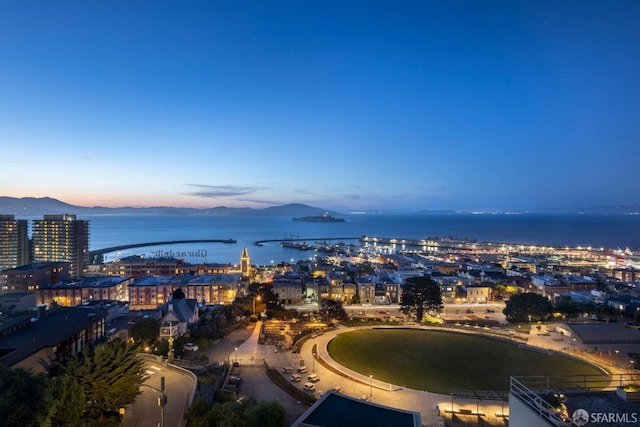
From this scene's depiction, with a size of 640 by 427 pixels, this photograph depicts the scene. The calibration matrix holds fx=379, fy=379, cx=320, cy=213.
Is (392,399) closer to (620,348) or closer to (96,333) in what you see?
(96,333)

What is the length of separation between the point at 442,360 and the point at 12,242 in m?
48.1

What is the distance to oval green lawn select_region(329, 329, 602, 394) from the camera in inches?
555

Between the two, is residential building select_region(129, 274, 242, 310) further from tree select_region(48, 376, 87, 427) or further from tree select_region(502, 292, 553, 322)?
tree select_region(48, 376, 87, 427)

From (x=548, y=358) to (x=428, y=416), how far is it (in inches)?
323

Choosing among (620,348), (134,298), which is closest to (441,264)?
(620,348)

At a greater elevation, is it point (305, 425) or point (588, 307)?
point (305, 425)

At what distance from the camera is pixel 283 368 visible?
15.0 meters

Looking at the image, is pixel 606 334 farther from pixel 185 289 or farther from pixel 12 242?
pixel 12 242

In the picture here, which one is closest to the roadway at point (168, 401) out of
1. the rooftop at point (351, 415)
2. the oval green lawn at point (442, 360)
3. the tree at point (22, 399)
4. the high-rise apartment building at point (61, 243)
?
the tree at point (22, 399)

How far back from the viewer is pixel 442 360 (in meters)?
16.0

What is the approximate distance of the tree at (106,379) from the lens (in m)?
8.38

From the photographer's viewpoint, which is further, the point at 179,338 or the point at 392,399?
the point at 179,338

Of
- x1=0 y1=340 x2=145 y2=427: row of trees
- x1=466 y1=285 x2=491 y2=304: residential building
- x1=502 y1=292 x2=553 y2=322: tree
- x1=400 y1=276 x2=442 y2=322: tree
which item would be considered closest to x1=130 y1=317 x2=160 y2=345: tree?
x1=0 y1=340 x2=145 y2=427: row of trees

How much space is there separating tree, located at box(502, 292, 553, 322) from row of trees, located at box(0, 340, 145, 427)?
820 inches
